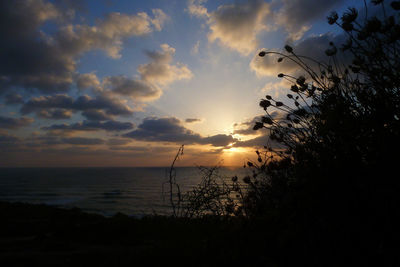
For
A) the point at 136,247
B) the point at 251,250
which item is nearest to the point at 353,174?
the point at 251,250

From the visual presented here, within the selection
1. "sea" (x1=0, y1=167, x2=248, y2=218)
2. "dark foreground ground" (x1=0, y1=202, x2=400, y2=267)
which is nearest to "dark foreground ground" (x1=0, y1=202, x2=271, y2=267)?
"dark foreground ground" (x1=0, y1=202, x2=400, y2=267)

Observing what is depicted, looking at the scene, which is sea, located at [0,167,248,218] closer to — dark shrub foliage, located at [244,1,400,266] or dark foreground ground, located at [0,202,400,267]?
dark foreground ground, located at [0,202,400,267]

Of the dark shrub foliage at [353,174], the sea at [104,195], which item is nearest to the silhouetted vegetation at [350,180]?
the dark shrub foliage at [353,174]

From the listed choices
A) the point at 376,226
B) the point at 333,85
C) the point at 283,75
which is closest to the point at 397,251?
the point at 376,226

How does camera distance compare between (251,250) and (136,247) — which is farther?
(136,247)

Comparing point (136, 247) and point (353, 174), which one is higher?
point (353, 174)

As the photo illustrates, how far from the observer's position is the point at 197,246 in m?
2.21

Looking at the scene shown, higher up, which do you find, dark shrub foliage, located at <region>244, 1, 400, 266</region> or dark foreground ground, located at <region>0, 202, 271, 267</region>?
dark shrub foliage, located at <region>244, 1, 400, 266</region>

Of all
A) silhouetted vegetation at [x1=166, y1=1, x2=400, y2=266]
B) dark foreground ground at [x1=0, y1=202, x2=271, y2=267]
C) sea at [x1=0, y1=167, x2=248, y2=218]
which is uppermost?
silhouetted vegetation at [x1=166, y1=1, x2=400, y2=266]

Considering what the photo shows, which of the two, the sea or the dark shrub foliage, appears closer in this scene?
the dark shrub foliage

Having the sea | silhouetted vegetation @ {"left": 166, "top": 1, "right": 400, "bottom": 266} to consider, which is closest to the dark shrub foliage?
silhouetted vegetation @ {"left": 166, "top": 1, "right": 400, "bottom": 266}

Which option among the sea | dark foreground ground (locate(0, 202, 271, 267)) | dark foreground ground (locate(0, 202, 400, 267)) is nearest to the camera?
dark foreground ground (locate(0, 202, 400, 267))

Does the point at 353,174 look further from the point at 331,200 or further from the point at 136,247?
the point at 136,247

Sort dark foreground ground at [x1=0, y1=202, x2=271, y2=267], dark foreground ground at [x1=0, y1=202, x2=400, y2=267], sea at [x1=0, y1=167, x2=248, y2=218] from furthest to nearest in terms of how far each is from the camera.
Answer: sea at [x1=0, y1=167, x2=248, y2=218]
dark foreground ground at [x1=0, y1=202, x2=271, y2=267]
dark foreground ground at [x1=0, y1=202, x2=400, y2=267]
